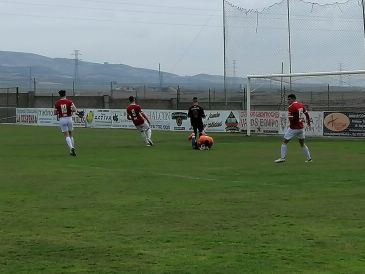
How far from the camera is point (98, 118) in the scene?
4494 cm

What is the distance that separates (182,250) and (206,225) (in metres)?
1.45

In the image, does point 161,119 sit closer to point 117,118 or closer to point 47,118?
point 117,118

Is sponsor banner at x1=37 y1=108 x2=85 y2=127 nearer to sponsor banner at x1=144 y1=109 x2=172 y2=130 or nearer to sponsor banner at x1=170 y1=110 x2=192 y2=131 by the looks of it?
sponsor banner at x1=144 y1=109 x2=172 y2=130

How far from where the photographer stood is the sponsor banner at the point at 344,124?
2961 cm

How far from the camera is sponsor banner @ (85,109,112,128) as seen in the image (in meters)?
44.3

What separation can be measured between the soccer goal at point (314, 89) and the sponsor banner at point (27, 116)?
18.5 m

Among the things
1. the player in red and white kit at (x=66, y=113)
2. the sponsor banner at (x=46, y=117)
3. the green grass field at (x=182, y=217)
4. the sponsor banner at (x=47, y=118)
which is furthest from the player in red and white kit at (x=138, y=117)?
the sponsor banner at (x=46, y=117)

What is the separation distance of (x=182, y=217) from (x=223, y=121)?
28.6m

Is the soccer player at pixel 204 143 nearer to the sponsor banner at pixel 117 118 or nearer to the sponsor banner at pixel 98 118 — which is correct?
the sponsor banner at pixel 117 118

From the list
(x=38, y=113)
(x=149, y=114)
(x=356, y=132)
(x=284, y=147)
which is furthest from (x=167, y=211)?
(x=38, y=113)


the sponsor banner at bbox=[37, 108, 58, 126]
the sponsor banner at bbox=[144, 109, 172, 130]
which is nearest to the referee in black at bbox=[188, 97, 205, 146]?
the sponsor banner at bbox=[144, 109, 172, 130]

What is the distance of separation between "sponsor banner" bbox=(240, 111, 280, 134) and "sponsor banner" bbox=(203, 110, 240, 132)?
2172 mm

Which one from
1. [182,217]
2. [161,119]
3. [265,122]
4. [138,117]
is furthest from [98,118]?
[182,217]

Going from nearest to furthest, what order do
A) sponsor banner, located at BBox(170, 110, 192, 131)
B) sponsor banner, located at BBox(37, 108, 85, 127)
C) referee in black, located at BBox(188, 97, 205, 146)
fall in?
Result: referee in black, located at BBox(188, 97, 205, 146) < sponsor banner, located at BBox(170, 110, 192, 131) < sponsor banner, located at BBox(37, 108, 85, 127)
